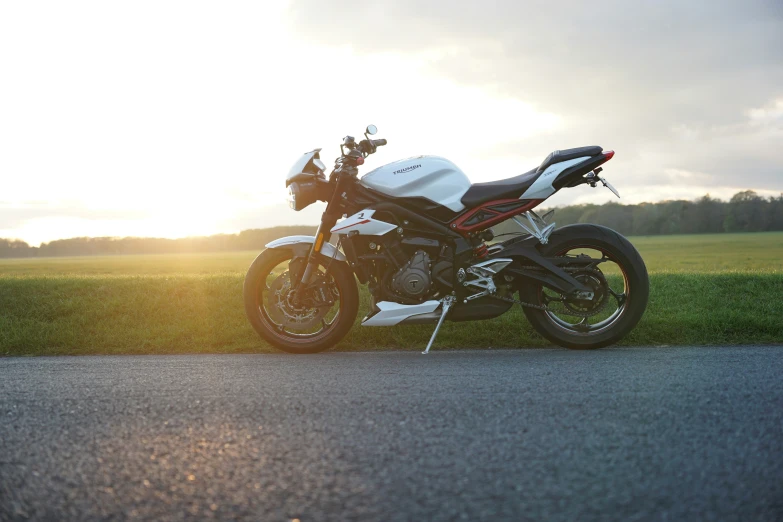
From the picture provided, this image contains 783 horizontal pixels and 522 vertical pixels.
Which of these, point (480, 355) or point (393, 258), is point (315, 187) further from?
point (480, 355)

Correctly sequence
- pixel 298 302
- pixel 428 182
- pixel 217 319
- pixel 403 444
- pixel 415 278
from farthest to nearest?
pixel 217 319, pixel 298 302, pixel 428 182, pixel 415 278, pixel 403 444

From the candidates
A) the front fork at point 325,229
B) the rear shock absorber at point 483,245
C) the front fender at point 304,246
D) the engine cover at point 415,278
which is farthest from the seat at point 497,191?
the front fender at point 304,246

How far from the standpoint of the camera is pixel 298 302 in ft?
19.4

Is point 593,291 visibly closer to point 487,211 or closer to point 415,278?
point 487,211

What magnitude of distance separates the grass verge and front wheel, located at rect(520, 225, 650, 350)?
0.44 meters

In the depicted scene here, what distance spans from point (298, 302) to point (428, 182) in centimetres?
160

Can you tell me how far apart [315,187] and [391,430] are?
137 inches

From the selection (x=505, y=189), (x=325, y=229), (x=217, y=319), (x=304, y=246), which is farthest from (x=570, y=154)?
(x=217, y=319)

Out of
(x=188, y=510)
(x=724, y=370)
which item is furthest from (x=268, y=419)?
(x=724, y=370)

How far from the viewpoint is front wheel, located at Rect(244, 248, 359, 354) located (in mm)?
5906

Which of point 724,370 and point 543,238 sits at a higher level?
point 543,238

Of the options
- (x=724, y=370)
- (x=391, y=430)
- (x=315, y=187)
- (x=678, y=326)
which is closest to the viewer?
(x=391, y=430)

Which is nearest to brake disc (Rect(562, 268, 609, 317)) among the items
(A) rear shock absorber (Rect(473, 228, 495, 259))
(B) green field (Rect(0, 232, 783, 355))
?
(B) green field (Rect(0, 232, 783, 355))

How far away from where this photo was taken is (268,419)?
124 inches
